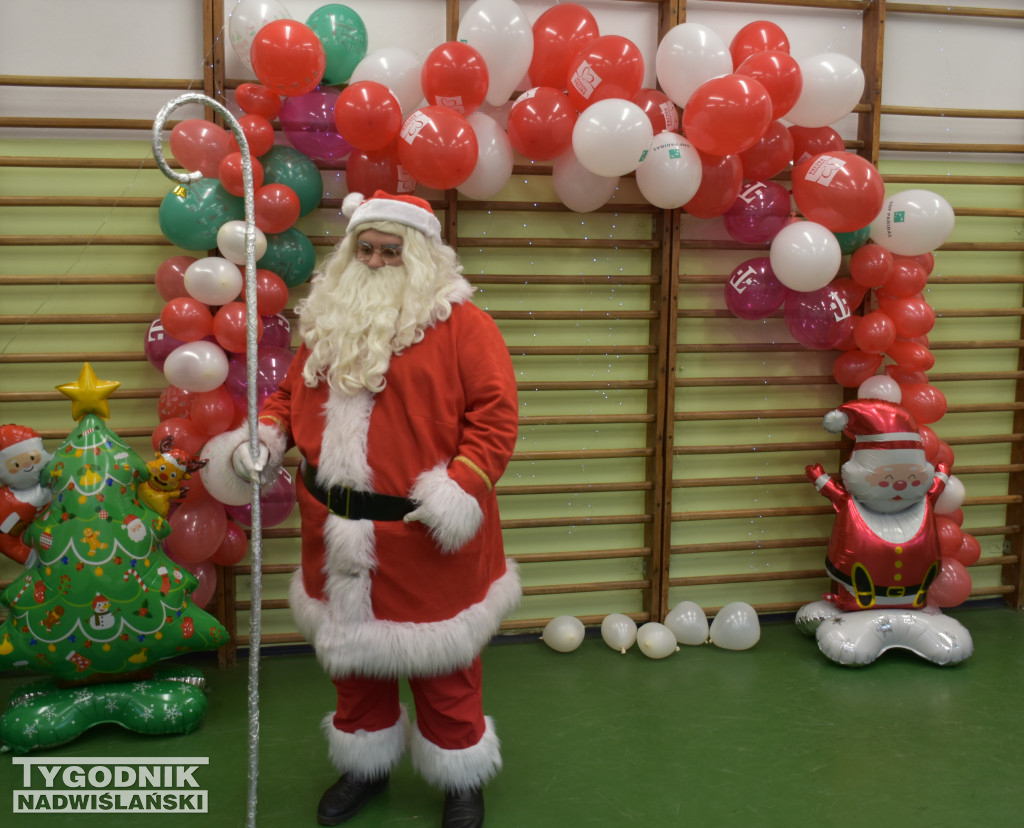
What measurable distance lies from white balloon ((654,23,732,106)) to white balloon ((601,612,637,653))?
204 centimetres

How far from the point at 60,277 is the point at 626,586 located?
2.51m

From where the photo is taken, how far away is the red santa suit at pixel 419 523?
6.43ft

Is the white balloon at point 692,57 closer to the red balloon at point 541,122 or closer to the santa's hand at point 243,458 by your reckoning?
the red balloon at point 541,122

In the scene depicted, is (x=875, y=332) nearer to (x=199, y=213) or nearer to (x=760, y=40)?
(x=760, y=40)

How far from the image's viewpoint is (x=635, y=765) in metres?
2.45

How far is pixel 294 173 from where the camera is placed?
2.84 m

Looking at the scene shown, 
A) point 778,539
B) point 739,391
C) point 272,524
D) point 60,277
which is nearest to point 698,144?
point 739,391

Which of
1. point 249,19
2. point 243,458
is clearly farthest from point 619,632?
point 249,19

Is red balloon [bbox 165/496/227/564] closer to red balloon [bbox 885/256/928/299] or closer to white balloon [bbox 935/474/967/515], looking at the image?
red balloon [bbox 885/256/928/299]

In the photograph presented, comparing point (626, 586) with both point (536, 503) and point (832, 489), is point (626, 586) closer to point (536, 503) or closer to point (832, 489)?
point (536, 503)

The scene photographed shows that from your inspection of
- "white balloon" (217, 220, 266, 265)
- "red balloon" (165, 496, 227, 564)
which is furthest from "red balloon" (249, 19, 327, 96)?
"red balloon" (165, 496, 227, 564)

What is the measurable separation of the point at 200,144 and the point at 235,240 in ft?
1.17

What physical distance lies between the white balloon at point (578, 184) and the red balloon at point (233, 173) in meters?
1.08

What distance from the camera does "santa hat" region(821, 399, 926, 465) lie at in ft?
10.1
